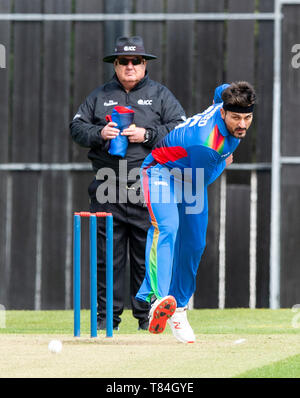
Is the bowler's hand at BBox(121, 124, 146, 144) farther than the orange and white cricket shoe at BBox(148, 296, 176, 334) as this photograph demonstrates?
Yes

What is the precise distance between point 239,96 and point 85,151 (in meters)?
3.56

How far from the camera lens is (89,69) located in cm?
956

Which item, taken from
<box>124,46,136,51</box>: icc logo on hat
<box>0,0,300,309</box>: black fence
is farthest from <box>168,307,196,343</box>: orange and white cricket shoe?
<box>0,0,300,309</box>: black fence

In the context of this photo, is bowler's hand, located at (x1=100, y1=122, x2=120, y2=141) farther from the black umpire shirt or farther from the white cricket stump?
the white cricket stump

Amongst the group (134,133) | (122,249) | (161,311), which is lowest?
(161,311)

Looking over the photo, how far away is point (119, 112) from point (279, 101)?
2640mm

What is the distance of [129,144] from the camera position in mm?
7285

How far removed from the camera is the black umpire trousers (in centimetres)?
734

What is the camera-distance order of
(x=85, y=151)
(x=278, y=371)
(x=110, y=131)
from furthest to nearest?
1. (x=85, y=151)
2. (x=110, y=131)
3. (x=278, y=371)

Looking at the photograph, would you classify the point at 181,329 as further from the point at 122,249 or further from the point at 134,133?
the point at 134,133

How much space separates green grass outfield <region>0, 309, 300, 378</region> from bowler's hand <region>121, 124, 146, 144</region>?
4.40ft

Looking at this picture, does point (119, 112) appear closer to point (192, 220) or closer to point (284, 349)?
point (192, 220)

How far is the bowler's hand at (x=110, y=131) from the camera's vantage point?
7.09 meters

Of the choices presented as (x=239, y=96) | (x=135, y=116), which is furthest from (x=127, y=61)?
(x=239, y=96)
